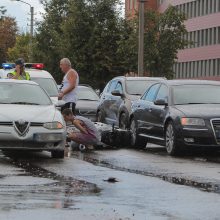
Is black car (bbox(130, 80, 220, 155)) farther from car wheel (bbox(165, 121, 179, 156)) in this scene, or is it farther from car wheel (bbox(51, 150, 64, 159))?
car wheel (bbox(51, 150, 64, 159))

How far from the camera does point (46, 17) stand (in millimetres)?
59625

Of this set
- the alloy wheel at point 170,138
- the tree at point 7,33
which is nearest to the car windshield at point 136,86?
the alloy wheel at point 170,138

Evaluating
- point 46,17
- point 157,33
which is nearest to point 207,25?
point 46,17

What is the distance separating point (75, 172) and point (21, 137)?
1.98 metres

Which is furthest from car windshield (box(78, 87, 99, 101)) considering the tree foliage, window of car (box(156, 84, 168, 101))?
the tree foliage

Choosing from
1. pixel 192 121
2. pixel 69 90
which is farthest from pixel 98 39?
pixel 192 121

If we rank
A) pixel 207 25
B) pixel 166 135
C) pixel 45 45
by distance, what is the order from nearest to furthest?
pixel 166 135, pixel 45 45, pixel 207 25

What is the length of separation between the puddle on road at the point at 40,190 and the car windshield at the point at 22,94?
2962 millimetres

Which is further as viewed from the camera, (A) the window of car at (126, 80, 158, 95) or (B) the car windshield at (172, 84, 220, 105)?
(A) the window of car at (126, 80, 158, 95)

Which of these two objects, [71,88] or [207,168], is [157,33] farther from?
[207,168]

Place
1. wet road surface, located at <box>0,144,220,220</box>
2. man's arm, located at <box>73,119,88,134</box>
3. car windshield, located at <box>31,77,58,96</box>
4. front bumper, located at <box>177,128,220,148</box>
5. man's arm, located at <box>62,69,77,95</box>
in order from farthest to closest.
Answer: car windshield, located at <box>31,77,58,96</box> → man's arm, located at <box>62,69,77,95</box> → man's arm, located at <box>73,119,88,134</box> → front bumper, located at <box>177,128,220,148</box> → wet road surface, located at <box>0,144,220,220</box>

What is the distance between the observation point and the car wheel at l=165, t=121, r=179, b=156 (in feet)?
49.8

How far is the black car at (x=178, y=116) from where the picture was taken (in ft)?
48.7

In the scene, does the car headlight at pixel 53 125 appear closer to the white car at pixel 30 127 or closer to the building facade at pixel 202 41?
the white car at pixel 30 127
